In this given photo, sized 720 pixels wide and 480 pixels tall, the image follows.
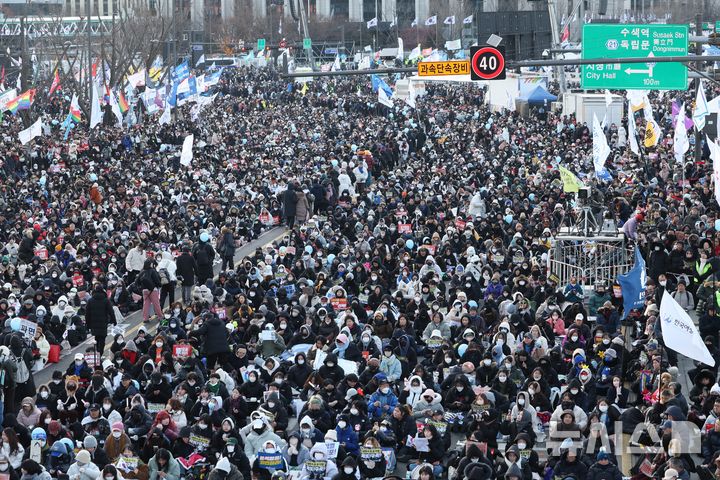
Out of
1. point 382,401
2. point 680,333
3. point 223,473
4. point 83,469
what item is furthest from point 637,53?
point 83,469

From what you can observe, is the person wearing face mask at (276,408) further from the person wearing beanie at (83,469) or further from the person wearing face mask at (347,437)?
the person wearing beanie at (83,469)

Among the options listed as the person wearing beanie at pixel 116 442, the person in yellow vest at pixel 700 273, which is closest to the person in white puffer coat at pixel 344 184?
the person in yellow vest at pixel 700 273

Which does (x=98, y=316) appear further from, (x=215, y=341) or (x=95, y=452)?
(x=95, y=452)

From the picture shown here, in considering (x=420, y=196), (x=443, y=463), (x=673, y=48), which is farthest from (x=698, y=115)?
(x=443, y=463)

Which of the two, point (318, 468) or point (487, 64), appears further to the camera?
point (487, 64)

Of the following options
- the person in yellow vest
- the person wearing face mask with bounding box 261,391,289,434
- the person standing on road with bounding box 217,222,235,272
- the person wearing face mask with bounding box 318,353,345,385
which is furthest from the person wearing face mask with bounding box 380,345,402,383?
the person standing on road with bounding box 217,222,235,272

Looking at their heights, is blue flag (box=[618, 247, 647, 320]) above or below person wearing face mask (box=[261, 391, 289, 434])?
above

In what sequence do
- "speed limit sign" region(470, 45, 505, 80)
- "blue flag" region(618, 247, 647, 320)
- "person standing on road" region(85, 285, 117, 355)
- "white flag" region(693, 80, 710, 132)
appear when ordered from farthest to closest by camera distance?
"white flag" region(693, 80, 710, 132) < "person standing on road" region(85, 285, 117, 355) < "speed limit sign" region(470, 45, 505, 80) < "blue flag" region(618, 247, 647, 320)

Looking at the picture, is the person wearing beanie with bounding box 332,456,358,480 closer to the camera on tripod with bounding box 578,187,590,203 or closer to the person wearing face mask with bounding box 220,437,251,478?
the person wearing face mask with bounding box 220,437,251,478
